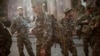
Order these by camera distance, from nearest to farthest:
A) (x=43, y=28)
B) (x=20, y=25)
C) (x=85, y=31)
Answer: (x=85, y=31)
(x=43, y=28)
(x=20, y=25)

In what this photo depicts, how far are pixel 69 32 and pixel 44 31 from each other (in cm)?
36

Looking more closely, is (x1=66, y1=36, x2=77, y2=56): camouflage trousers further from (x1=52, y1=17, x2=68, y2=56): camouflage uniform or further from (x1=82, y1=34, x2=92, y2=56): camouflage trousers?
(x1=82, y1=34, x2=92, y2=56): camouflage trousers

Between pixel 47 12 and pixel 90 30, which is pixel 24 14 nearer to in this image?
pixel 47 12

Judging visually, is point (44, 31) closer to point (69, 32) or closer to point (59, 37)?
point (59, 37)

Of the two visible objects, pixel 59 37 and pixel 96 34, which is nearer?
pixel 96 34

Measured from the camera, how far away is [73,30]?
6277 millimetres

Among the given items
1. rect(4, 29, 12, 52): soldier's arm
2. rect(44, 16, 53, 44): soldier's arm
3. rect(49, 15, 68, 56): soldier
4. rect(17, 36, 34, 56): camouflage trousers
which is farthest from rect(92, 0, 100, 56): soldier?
rect(4, 29, 12, 52): soldier's arm

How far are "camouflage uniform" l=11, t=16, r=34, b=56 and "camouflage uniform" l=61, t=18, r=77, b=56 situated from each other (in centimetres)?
55

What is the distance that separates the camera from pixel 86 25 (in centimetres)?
615

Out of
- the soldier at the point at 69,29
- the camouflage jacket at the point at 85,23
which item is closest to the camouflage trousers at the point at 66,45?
the soldier at the point at 69,29

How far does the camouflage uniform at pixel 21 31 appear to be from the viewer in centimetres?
635

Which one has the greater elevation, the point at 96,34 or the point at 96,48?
the point at 96,34

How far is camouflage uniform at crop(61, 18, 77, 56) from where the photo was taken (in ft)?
20.5

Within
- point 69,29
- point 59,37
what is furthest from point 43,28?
point 69,29
